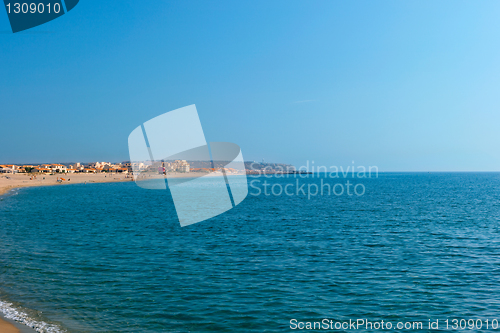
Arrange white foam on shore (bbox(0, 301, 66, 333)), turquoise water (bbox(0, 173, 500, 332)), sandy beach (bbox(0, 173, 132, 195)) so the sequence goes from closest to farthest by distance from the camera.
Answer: white foam on shore (bbox(0, 301, 66, 333)), turquoise water (bbox(0, 173, 500, 332)), sandy beach (bbox(0, 173, 132, 195))

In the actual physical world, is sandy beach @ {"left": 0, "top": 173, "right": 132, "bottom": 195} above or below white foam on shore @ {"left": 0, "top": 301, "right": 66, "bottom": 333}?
above

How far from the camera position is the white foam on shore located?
10.2 metres

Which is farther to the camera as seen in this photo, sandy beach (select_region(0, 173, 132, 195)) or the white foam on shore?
sandy beach (select_region(0, 173, 132, 195))

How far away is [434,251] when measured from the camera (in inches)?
839

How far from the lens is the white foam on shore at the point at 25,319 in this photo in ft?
33.4

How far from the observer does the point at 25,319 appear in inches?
428

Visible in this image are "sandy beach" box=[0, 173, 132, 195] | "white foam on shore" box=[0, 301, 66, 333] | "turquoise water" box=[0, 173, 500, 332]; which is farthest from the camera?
"sandy beach" box=[0, 173, 132, 195]

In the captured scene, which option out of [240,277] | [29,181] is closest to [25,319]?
[240,277]

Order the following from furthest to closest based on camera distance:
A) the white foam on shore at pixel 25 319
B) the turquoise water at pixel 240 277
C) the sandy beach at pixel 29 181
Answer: the sandy beach at pixel 29 181
the turquoise water at pixel 240 277
the white foam on shore at pixel 25 319

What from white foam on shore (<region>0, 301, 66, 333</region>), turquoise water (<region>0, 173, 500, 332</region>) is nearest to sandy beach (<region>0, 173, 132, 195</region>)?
turquoise water (<region>0, 173, 500, 332</region>)

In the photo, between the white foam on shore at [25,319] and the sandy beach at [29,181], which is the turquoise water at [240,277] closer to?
the white foam on shore at [25,319]

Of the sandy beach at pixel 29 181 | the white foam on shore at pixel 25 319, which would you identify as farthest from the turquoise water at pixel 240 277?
the sandy beach at pixel 29 181

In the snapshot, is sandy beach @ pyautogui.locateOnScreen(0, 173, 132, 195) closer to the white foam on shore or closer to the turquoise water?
the turquoise water

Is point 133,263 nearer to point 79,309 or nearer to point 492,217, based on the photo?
point 79,309
